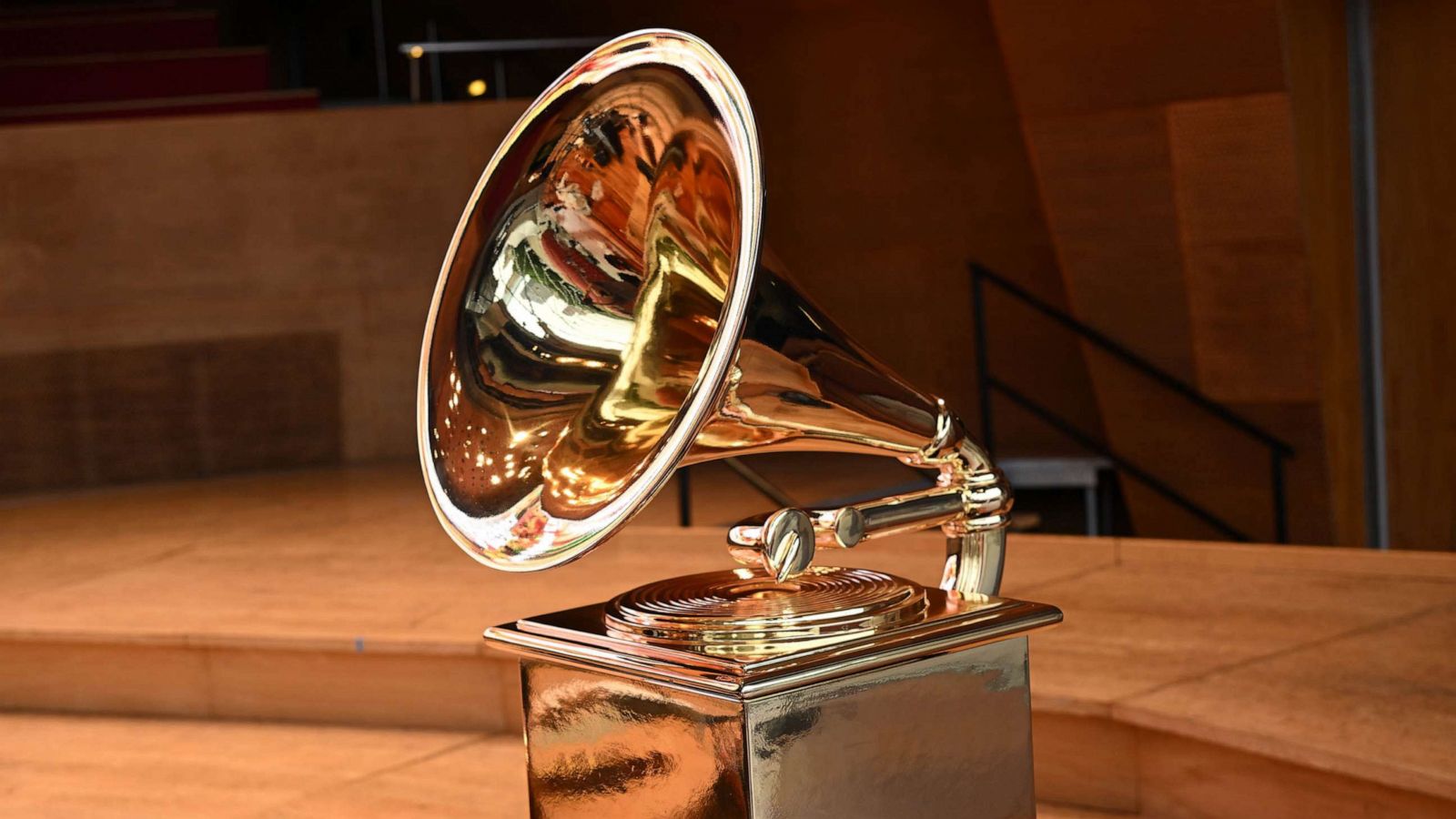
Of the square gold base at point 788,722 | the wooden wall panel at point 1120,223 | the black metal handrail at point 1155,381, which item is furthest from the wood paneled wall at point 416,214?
the square gold base at point 788,722

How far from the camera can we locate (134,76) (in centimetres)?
554

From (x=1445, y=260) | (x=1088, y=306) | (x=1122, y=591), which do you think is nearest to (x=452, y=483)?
(x=1122, y=591)

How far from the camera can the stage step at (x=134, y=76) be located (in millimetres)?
5504

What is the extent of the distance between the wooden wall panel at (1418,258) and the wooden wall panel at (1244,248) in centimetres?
40

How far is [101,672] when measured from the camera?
8.77ft

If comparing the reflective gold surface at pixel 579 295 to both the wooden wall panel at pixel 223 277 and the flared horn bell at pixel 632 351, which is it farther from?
the wooden wall panel at pixel 223 277

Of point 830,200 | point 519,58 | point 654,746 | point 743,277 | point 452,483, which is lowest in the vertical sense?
point 654,746

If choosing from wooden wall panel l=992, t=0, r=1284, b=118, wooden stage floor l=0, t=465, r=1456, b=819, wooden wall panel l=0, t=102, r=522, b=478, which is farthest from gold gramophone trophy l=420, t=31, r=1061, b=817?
wooden wall panel l=0, t=102, r=522, b=478

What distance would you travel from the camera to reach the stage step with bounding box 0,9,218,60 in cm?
583

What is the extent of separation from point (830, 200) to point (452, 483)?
422 centimetres

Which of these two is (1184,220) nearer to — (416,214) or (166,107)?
(416,214)

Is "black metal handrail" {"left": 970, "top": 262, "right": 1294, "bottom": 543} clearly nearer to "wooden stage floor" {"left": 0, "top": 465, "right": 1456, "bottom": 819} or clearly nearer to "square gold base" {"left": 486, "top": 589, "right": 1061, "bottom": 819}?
"wooden stage floor" {"left": 0, "top": 465, "right": 1456, "bottom": 819}

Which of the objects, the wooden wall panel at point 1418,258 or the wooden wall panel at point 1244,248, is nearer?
the wooden wall panel at point 1244,248

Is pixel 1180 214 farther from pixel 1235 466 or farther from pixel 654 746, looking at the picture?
pixel 654 746
